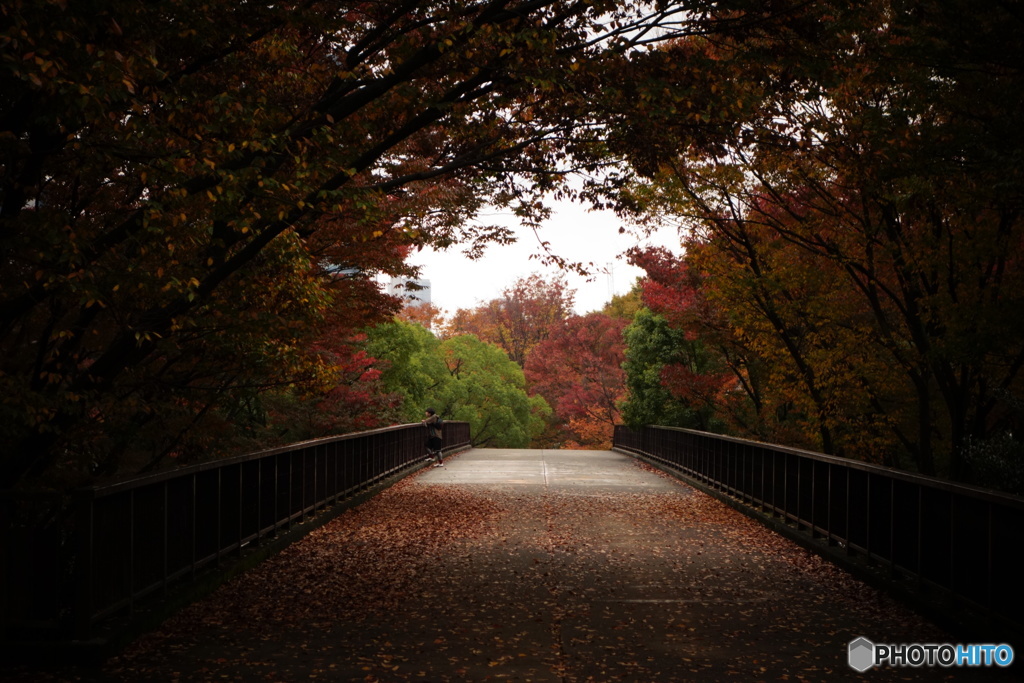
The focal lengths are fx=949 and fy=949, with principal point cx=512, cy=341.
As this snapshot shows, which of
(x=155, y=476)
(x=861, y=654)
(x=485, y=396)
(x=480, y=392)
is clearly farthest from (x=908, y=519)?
(x=485, y=396)

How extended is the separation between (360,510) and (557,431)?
4550 cm

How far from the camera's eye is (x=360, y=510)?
14266 millimetres

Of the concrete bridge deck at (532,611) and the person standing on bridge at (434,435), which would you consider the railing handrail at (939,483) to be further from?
the person standing on bridge at (434,435)

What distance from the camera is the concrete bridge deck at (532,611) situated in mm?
5828

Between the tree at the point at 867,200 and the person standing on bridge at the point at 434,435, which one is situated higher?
the tree at the point at 867,200

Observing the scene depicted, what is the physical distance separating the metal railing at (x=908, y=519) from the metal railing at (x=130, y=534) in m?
5.89

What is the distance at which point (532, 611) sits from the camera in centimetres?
739

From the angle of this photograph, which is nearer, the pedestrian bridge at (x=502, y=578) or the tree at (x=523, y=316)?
the pedestrian bridge at (x=502, y=578)

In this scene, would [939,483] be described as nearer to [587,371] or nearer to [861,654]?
[861,654]

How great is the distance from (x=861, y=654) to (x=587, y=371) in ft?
142

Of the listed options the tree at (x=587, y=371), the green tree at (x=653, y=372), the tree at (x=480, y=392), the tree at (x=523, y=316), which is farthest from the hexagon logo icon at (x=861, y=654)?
the tree at (x=523, y=316)

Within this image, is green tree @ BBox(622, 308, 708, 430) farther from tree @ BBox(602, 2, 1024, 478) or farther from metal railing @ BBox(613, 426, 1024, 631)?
metal railing @ BBox(613, 426, 1024, 631)

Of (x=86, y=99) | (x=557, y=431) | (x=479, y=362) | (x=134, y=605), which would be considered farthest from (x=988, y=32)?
(x=557, y=431)

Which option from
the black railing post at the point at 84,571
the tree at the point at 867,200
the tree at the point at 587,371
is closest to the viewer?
the black railing post at the point at 84,571
